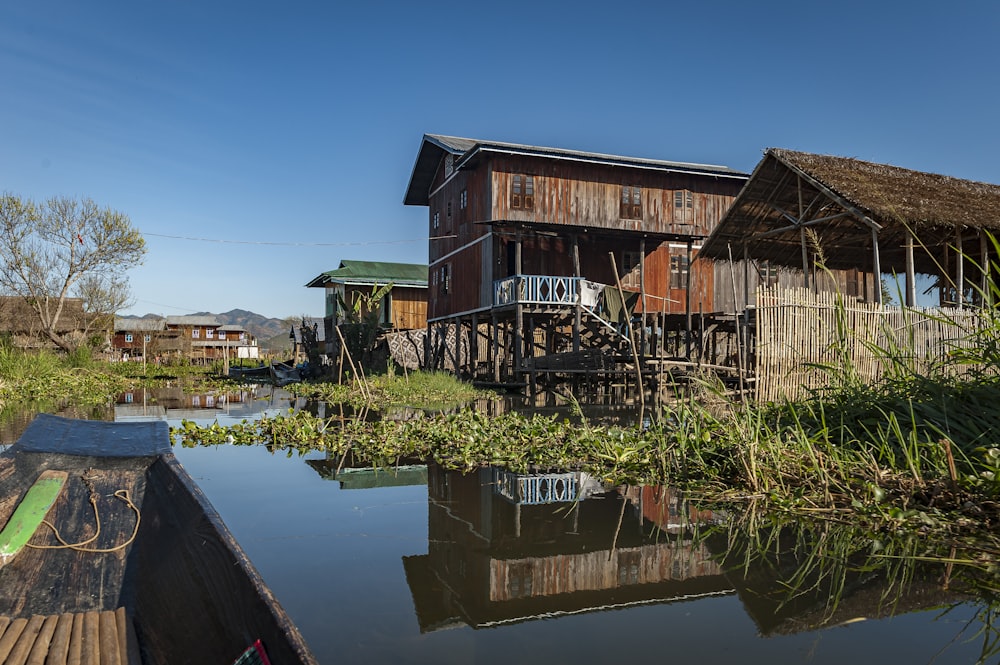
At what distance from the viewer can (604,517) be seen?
18.2ft

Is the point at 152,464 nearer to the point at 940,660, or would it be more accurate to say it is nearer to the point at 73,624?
the point at 73,624

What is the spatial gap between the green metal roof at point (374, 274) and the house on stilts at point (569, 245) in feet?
37.5

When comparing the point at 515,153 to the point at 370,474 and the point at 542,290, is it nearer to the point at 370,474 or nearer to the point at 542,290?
the point at 542,290

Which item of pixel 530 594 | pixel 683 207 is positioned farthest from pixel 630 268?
pixel 530 594

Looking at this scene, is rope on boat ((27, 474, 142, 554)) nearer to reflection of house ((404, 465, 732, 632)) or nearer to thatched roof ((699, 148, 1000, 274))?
reflection of house ((404, 465, 732, 632))

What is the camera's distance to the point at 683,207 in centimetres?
2252

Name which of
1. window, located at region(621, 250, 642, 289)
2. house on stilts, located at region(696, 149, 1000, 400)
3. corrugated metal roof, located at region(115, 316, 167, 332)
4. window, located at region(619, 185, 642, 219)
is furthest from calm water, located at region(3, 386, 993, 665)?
corrugated metal roof, located at region(115, 316, 167, 332)

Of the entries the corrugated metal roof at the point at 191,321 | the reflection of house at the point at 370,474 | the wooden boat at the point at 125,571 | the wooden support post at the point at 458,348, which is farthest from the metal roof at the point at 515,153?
the corrugated metal roof at the point at 191,321

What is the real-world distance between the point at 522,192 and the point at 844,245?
9.02 metres

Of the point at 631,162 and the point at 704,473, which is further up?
the point at 631,162

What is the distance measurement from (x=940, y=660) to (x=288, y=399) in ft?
63.9

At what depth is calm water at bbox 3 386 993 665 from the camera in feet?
10.3

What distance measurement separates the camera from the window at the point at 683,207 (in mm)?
22422

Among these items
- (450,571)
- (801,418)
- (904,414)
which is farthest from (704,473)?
(450,571)
